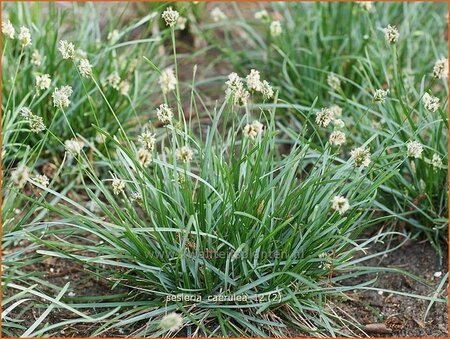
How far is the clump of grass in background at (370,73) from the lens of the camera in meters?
3.73

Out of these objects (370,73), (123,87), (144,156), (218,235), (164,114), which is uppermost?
(164,114)

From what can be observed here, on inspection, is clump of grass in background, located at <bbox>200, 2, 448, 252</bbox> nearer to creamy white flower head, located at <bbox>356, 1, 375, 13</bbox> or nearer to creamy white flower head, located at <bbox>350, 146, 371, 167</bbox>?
creamy white flower head, located at <bbox>356, 1, 375, 13</bbox>

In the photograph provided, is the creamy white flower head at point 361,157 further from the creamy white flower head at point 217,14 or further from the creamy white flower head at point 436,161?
the creamy white flower head at point 217,14

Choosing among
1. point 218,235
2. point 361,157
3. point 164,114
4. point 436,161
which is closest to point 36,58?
point 164,114

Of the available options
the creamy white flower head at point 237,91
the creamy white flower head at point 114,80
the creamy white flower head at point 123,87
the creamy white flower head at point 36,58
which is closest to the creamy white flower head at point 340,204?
the creamy white flower head at point 237,91

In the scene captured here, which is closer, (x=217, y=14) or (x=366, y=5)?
(x=366, y=5)

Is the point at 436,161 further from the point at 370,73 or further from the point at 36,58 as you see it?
the point at 36,58

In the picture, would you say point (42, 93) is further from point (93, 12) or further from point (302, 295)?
point (302, 295)

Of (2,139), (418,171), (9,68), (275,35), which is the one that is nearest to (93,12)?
(9,68)

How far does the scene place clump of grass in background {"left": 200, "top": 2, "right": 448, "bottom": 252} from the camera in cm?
373

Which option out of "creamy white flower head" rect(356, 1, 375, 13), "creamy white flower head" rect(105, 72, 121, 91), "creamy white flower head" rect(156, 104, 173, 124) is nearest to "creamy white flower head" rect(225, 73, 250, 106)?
"creamy white flower head" rect(156, 104, 173, 124)

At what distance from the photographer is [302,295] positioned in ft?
10.5

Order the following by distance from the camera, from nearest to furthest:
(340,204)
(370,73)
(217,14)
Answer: (340,204) → (370,73) → (217,14)

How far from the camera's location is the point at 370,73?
4.35 meters
